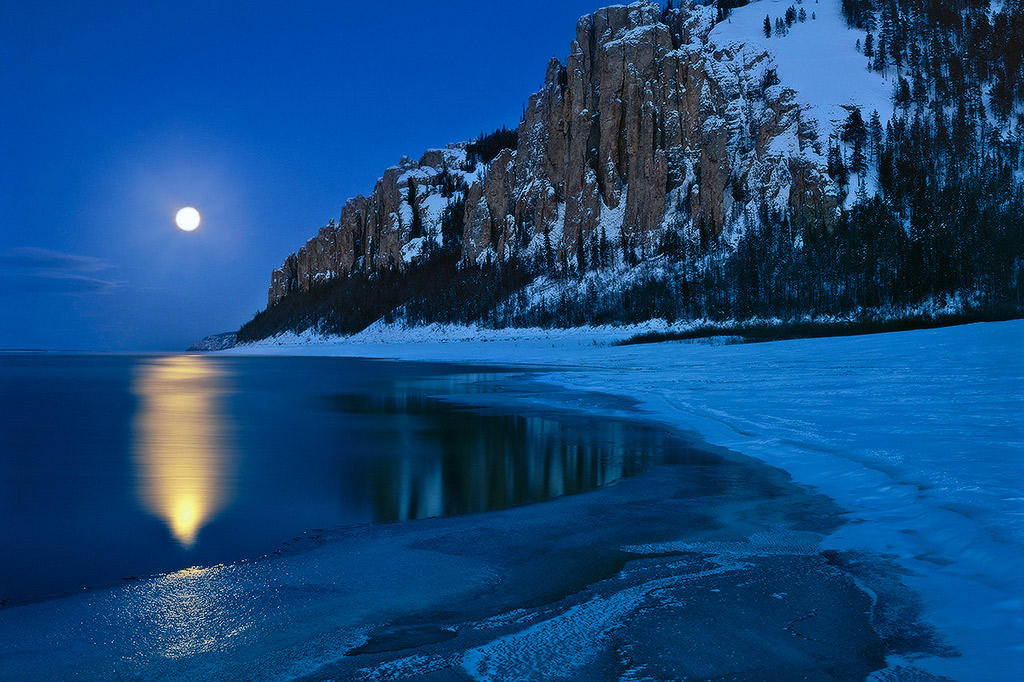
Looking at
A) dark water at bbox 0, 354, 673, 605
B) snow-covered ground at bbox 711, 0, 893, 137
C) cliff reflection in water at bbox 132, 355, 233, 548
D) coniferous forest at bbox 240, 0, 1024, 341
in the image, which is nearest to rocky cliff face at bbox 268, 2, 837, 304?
snow-covered ground at bbox 711, 0, 893, 137

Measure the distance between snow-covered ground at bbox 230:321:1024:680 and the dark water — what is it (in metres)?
2.59

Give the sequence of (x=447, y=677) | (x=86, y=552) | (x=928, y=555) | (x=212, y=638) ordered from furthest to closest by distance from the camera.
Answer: (x=86, y=552), (x=928, y=555), (x=212, y=638), (x=447, y=677)

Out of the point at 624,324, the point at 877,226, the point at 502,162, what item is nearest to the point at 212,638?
the point at 624,324

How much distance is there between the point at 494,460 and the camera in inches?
434

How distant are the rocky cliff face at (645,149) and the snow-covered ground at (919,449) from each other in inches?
3226

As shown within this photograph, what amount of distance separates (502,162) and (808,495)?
161773mm

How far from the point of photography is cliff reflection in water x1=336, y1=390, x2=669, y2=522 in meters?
8.39

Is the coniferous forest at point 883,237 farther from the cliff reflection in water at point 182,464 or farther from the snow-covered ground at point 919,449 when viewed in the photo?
the cliff reflection in water at point 182,464

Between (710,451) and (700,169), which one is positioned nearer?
(710,451)

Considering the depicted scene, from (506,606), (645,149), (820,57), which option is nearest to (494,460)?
(506,606)

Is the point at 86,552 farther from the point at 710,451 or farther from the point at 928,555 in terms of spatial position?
the point at 710,451

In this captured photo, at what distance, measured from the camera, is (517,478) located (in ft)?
31.6

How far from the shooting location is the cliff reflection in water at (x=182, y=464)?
774cm

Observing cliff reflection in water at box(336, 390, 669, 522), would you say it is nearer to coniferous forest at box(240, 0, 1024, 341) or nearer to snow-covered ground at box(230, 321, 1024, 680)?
snow-covered ground at box(230, 321, 1024, 680)
